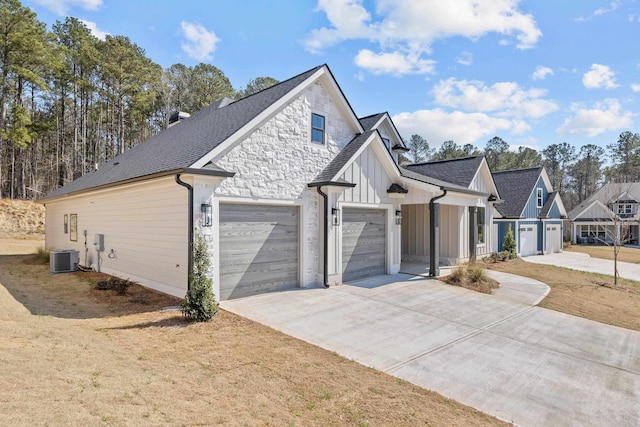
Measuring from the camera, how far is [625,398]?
4551 millimetres

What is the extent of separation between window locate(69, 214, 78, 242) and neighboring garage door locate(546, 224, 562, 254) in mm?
28775

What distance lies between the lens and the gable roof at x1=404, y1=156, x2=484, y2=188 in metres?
16.3

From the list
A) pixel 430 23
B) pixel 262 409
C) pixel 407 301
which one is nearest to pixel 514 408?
pixel 262 409

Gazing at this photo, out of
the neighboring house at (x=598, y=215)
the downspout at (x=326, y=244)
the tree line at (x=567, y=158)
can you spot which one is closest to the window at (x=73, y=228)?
the downspout at (x=326, y=244)

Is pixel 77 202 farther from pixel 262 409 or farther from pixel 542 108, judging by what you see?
pixel 542 108

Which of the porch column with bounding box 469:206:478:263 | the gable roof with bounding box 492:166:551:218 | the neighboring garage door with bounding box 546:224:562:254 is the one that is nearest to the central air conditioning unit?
the porch column with bounding box 469:206:478:263

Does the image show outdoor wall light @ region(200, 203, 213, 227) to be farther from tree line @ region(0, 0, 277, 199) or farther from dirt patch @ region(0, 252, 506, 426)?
tree line @ region(0, 0, 277, 199)

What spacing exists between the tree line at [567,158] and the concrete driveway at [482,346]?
152 ft

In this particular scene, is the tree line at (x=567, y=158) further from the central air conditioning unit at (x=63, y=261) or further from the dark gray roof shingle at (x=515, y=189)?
the central air conditioning unit at (x=63, y=261)

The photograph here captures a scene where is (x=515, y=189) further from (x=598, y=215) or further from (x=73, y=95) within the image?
(x=73, y=95)

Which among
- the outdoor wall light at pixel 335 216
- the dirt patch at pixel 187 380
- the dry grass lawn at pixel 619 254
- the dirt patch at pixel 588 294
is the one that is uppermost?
the outdoor wall light at pixel 335 216

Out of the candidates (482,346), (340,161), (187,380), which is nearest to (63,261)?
(340,161)

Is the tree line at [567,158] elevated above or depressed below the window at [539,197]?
above

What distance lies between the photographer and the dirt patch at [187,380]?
11.0 ft
